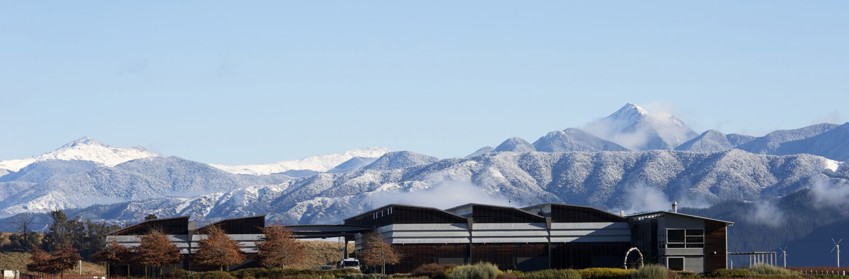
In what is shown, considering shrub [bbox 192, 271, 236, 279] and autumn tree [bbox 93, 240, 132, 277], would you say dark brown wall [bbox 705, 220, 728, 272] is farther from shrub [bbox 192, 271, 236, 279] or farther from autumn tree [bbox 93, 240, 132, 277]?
autumn tree [bbox 93, 240, 132, 277]

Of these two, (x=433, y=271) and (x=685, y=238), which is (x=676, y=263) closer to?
(x=685, y=238)

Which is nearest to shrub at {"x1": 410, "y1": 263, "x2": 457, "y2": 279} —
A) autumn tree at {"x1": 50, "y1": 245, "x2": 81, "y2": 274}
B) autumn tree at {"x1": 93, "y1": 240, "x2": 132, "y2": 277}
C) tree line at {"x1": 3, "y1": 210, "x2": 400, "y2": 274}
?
tree line at {"x1": 3, "y1": 210, "x2": 400, "y2": 274}

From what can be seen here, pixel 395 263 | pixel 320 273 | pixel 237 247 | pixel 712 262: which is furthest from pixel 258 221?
pixel 712 262

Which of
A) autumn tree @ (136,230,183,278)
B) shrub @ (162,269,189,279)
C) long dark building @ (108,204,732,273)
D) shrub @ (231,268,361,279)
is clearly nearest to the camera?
shrub @ (231,268,361,279)

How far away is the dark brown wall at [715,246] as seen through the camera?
14338 centimetres

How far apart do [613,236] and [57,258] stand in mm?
58860

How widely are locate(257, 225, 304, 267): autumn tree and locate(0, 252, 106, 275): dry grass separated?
32.3 metres

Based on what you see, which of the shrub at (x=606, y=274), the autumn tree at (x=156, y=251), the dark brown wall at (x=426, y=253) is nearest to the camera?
the shrub at (x=606, y=274)

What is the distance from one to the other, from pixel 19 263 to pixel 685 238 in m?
89.1

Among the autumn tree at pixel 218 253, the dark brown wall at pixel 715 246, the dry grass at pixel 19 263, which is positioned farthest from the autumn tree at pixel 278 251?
the dark brown wall at pixel 715 246

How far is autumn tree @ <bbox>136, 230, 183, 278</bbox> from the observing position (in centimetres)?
14225

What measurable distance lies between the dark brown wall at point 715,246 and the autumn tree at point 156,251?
56.0m

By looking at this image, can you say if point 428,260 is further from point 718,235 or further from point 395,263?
point 718,235

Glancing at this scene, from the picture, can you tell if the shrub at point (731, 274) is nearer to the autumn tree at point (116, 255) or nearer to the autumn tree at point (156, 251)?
the autumn tree at point (156, 251)
